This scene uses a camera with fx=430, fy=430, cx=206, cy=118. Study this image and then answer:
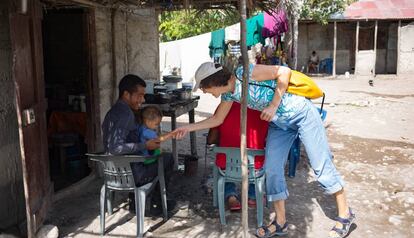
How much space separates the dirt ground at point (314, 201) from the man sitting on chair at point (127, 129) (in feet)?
2.18

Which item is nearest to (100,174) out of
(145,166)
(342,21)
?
(145,166)

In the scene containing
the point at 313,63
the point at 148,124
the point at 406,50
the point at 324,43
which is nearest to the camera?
the point at 148,124

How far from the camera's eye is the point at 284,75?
364 cm

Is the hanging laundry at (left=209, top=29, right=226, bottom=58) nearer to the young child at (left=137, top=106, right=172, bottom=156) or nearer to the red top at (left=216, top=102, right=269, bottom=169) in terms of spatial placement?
the young child at (left=137, top=106, right=172, bottom=156)

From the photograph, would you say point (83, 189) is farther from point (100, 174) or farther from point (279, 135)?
point (279, 135)

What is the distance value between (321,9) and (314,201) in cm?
1590

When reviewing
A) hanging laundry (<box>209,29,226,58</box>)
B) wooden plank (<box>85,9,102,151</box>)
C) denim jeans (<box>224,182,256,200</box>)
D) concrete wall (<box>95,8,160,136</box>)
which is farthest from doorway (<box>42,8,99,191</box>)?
hanging laundry (<box>209,29,226,58</box>)

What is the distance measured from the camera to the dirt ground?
4.17 metres

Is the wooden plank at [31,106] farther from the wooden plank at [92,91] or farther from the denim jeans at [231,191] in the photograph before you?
the denim jeans at [231,191]

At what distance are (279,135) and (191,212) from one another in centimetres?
138

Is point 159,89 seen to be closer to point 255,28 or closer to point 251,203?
point 251,203

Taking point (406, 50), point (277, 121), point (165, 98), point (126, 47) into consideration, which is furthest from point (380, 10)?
point (277, 121)

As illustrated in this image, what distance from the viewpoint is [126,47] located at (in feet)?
20.9

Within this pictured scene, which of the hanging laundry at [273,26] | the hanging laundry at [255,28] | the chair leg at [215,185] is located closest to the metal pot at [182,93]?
the chair leg at [215,185]
